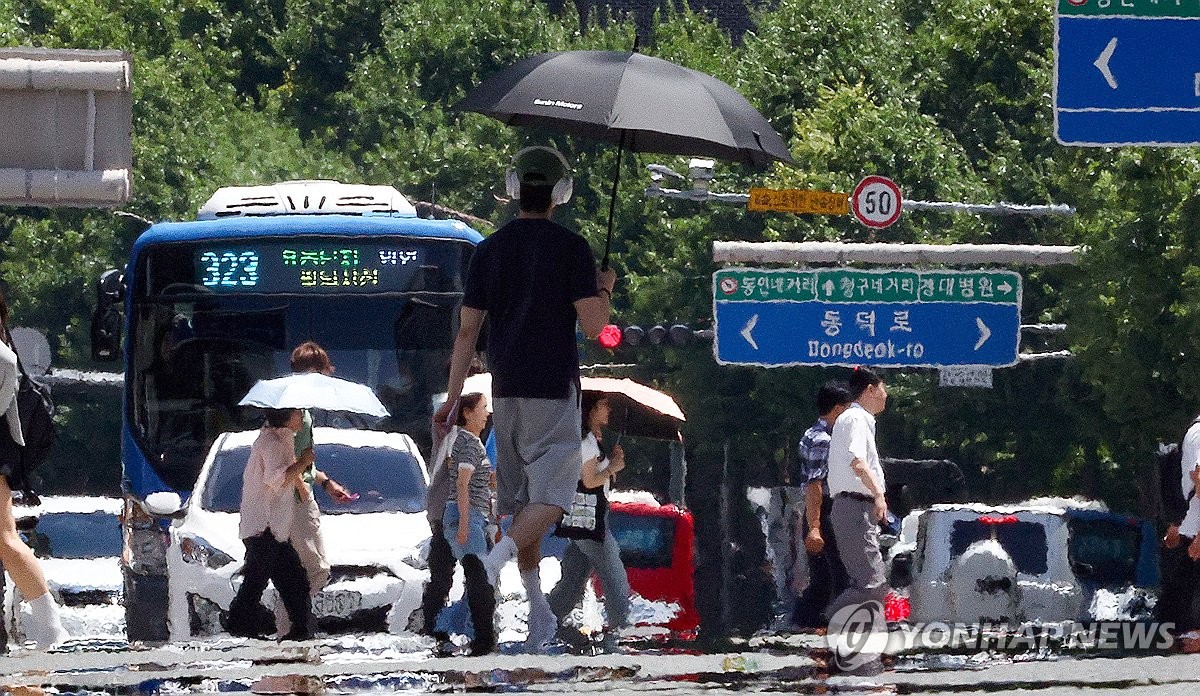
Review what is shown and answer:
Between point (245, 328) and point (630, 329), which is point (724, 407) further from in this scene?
point (245, 328)

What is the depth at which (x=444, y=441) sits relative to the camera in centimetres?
1173

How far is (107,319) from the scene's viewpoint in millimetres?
18672

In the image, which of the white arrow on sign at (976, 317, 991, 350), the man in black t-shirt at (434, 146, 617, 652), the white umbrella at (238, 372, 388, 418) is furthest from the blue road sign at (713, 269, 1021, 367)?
the man in black t-shirt at (434, 146, 617, 652)

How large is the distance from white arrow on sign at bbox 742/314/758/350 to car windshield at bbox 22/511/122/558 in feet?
27.2

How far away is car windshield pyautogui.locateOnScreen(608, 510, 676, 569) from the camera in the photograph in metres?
21.3

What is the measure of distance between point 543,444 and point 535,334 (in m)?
0.42

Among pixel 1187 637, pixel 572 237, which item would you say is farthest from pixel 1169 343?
pixel 572 237

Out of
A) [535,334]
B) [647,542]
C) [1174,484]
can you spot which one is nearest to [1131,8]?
[1174,484]

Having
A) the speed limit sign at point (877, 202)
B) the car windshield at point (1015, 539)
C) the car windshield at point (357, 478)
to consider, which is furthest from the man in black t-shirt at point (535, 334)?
the speed limit sign at point (877, 202)

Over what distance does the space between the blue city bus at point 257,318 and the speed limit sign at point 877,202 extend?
40.6 feet

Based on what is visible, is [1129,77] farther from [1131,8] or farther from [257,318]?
[257,318]

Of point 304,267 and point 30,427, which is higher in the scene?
point 304,267

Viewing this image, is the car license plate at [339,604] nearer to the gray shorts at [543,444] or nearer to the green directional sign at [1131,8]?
the gray shorts at [543,444]

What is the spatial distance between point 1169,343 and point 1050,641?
58.6 feet
